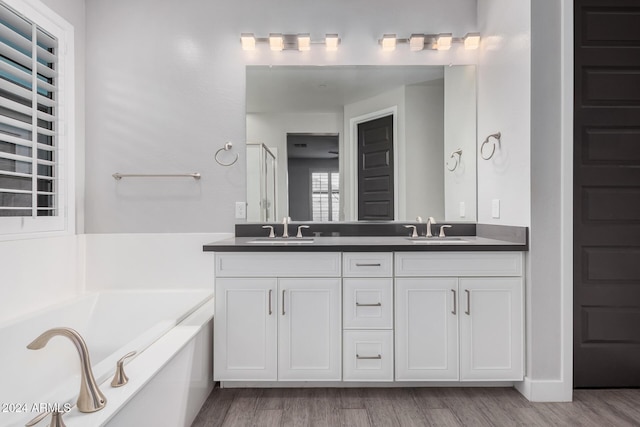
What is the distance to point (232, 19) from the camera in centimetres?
284

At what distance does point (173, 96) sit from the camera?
2826 mm

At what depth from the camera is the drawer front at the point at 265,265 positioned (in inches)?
88.3

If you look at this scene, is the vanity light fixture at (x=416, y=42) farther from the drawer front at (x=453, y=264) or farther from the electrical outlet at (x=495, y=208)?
the drawer front at (x=453, y=264)

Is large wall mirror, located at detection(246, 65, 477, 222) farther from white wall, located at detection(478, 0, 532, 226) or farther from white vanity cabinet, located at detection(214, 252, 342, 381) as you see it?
white vanity cabinet, located at detection(214, 252, 342, 381)

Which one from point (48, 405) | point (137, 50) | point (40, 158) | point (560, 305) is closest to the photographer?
point (48, 405)

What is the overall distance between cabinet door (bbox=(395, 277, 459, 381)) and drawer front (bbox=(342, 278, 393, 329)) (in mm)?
57

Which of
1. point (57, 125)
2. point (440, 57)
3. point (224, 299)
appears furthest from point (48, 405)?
point (440, 57)

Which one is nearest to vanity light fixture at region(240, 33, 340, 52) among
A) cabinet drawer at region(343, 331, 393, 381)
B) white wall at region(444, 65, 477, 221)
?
white wall at region(444, 65, 477, 221)

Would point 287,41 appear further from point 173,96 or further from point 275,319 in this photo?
point 275,319

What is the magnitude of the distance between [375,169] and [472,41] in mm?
1117

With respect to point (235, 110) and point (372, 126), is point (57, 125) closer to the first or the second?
point (235, 110)

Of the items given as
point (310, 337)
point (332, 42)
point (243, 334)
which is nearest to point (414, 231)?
point (310, 337)

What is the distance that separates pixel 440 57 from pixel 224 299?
221 centimetres

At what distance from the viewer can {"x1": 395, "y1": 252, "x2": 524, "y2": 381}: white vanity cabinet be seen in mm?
A: 2248
